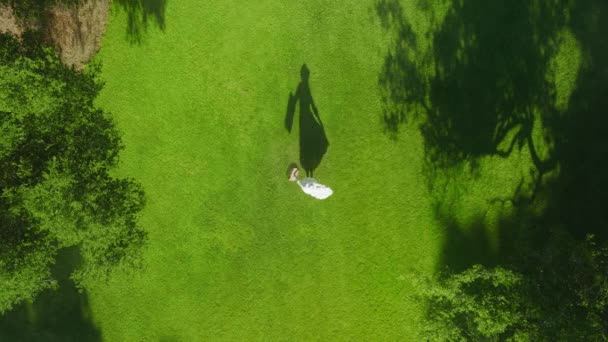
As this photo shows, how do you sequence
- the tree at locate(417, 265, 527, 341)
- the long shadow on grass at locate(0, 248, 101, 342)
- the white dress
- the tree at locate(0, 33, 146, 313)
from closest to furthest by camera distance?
the tree at locate(0, 33, 146, 313) → the tree at locate(417, 265, 527, 341) → the white dress → the long shadow on grass at locate(0, 248, 101, 342)

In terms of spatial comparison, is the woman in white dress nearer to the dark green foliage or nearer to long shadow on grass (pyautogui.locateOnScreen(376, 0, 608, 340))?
long shadow on grass (pyautogui.locateOnScreen(376, 0, 608, 340))

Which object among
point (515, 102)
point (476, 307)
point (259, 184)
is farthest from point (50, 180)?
point (515, 102)

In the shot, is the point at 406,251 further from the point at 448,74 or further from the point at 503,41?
the point at 503,41

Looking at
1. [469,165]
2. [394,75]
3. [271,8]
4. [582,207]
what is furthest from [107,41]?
[582,207]

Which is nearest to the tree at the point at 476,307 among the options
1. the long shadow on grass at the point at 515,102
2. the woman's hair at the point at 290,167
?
the long shadow on grass at the point at 515,102

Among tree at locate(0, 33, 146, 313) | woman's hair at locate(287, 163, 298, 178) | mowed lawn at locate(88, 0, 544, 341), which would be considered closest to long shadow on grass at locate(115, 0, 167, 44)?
mowed lawn at locate(88, 0, 544, 341)

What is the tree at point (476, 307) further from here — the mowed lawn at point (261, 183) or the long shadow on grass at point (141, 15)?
the long shadow on grass at point (141, 15)

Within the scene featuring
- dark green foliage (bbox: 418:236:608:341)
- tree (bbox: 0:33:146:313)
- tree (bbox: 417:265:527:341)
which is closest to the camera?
tree (bbox: 0:33:146:313)
